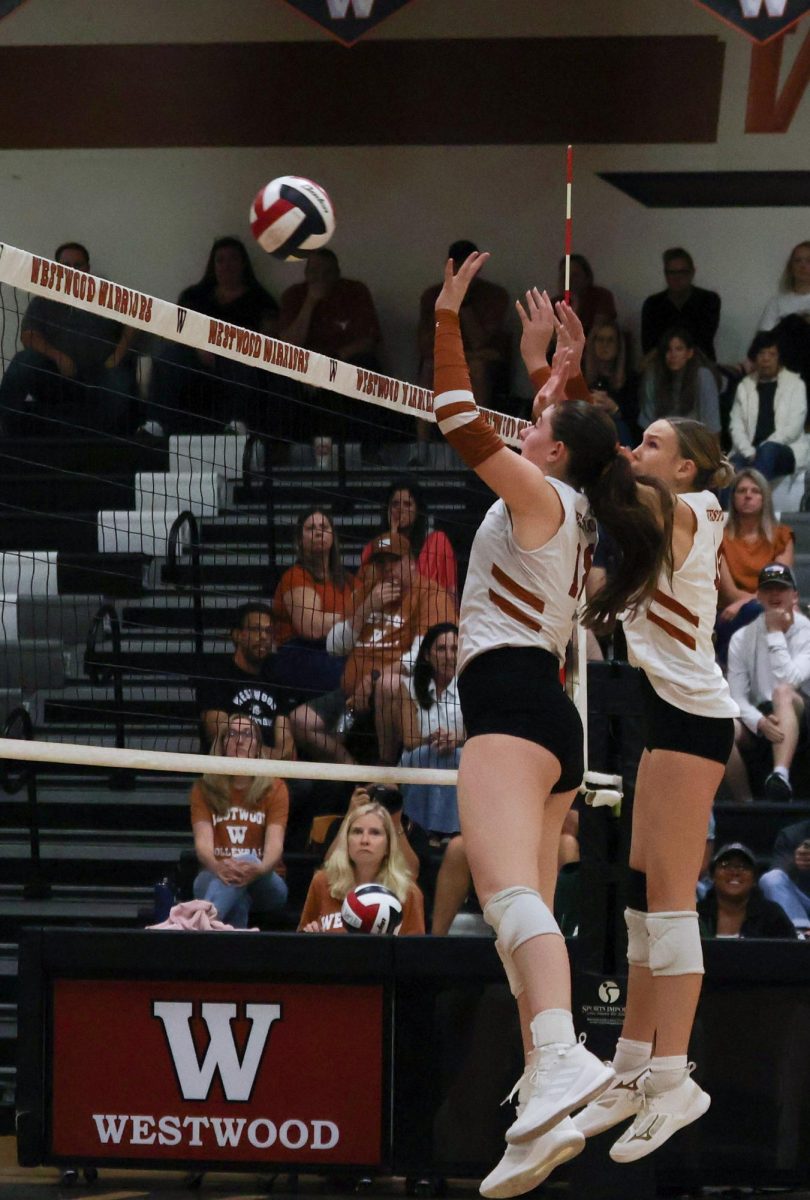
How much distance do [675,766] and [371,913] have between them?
2245 mm

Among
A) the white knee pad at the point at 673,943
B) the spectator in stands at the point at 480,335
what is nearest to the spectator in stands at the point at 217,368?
the spectator in stands at the point at 480,335

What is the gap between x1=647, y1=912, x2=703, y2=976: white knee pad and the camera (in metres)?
4.98

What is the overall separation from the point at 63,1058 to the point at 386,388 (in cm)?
267

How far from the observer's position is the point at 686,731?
4.99 m

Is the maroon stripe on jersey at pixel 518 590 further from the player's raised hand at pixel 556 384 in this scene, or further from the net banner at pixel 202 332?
→ the net banner at pixel 202 332

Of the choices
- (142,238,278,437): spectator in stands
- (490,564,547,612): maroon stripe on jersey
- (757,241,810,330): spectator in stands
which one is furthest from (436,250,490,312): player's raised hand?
(757,241,810,330): spectator in stands

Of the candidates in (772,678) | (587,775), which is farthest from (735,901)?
(587,775)

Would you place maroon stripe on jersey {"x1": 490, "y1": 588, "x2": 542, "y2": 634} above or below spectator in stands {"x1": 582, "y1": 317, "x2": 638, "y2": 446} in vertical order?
below

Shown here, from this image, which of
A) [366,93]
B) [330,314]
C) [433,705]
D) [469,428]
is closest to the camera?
[469,428]

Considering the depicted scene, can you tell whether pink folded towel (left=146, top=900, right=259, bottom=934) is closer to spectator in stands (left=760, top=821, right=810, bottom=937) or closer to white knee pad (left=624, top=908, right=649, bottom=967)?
white knee pad (left=624, top=908, right=649, bottom=967)

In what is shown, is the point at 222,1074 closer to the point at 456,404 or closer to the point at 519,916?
the point at 519,916

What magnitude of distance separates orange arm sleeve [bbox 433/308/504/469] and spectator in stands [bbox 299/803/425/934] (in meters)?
3.12

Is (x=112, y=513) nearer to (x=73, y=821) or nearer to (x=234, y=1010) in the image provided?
(x=73, y=821)

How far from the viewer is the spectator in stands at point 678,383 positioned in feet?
37.7
